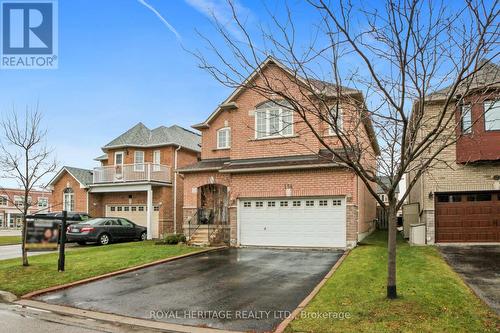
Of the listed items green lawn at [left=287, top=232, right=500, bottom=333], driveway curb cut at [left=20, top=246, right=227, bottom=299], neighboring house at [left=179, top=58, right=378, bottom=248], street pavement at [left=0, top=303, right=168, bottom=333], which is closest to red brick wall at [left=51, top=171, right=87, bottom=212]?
neighboring house at [left=179, top=58, right=378, bottom=248]

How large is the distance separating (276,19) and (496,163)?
12.8 m

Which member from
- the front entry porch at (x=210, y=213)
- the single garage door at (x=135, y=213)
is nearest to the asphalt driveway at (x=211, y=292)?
the front entry porch at (x=210, y=213)

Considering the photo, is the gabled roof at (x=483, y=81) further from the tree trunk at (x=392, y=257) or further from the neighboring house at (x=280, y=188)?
the neighboring house at (x=280, y=188)

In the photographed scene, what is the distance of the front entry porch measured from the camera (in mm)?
20109

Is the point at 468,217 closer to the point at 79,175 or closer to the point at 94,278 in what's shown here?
the point at 94,278

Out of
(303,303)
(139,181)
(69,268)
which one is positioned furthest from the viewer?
(139,181)

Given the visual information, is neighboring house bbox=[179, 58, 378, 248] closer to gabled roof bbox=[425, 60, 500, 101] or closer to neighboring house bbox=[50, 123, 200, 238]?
gabled roof bbox=[425, 60, 500, 101]

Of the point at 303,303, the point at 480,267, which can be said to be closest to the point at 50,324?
the point at 303,303

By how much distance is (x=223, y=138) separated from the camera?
76.9 ft

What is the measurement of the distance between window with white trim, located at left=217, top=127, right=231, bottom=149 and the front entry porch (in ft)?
8.01

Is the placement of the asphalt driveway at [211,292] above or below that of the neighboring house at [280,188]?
below

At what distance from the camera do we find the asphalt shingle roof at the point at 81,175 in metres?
31.3

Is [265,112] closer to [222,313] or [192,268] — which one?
[192,268]

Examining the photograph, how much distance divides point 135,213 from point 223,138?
987cm
